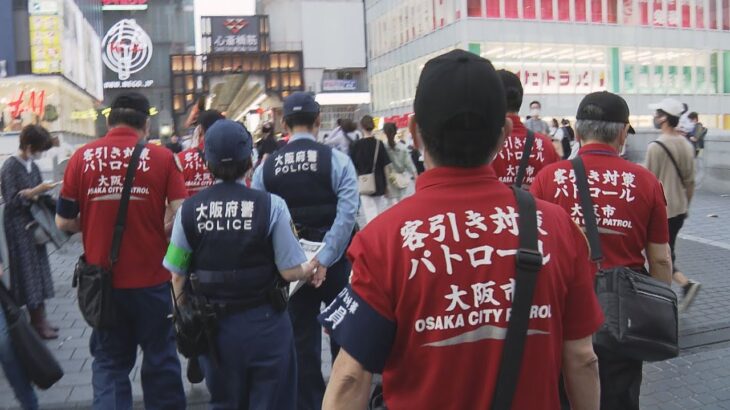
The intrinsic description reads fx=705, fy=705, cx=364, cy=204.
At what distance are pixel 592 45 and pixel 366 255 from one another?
47111 mm

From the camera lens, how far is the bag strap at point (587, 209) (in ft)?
10.5

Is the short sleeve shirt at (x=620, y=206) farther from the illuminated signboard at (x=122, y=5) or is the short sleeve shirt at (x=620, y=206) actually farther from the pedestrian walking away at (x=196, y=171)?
the illuminated signboard at (x=122, y=5)

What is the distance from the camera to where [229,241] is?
3.40 meters

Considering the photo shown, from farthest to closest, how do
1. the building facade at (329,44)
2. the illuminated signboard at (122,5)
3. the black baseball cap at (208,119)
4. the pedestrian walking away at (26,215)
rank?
1. the illuminated signboard at (122,5)
2. the building facade at (329,44)
3. the pedestrian walking away at (26,215)
4. the black baseball cap at (208,119)

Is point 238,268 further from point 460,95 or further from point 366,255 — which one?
point 460,95

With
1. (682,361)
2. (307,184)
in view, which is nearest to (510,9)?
(682,361)

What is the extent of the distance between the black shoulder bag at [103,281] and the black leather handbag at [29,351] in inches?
14.8

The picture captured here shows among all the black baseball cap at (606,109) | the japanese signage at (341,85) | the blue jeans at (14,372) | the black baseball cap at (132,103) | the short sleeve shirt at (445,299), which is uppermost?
the japanese signage at (341,85)

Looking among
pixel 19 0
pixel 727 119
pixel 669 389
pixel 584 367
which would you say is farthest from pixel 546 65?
pixel 584 367

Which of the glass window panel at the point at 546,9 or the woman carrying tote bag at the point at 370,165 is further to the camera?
the glass window panel at the point at 546,9

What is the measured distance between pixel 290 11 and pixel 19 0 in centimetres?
→ 4749

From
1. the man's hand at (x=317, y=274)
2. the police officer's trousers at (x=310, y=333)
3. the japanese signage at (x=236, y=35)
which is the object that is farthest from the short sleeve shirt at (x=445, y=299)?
the japanese signage at (x=236, y=35)

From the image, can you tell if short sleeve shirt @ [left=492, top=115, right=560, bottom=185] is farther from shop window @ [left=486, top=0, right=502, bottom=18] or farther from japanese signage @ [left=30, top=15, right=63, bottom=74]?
japanese signage @ [left=30, top=15, right=63, bottom=74]

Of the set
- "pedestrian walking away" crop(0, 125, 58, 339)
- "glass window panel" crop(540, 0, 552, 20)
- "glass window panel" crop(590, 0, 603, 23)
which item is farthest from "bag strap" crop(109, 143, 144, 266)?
"glass window panel" crop(590, 0, 603, 23)
